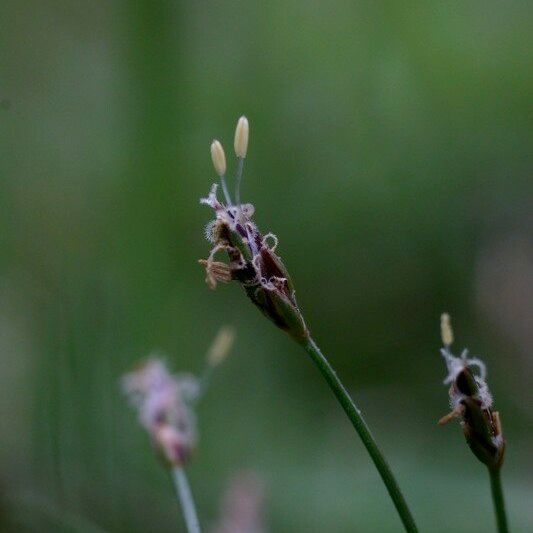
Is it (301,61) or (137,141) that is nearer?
(137,141)

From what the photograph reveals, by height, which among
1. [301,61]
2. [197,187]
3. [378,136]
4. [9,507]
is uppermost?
[301,61]

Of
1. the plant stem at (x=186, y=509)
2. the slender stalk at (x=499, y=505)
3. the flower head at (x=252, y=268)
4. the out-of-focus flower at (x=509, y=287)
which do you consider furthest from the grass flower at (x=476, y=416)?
the out-of-focus flower at (x=509, y=287)

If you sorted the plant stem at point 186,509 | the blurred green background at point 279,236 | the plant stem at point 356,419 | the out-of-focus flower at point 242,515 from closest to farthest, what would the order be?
the plant stem at point 356,419 → the plant stem at point 186,509 → the out-of-focus flower at point 242,515 → the blurred green background at point 279,236

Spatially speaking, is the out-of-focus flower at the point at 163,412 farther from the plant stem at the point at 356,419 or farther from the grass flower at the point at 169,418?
the plant stem at the point at 356,419

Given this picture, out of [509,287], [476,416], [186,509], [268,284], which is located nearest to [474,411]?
[476,416]

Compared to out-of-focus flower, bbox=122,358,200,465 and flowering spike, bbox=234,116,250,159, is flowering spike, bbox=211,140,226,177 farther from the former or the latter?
out-of-focus flower, bbox=122,358,200,465

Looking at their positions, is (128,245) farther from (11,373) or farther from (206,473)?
(206,473)

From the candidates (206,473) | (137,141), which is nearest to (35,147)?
(137,141)

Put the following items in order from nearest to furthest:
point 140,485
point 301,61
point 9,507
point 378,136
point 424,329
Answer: point 9,507 < point 140,485 < point 424,329 < point 378,136 < point 301,61
